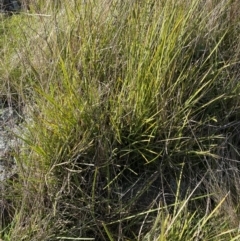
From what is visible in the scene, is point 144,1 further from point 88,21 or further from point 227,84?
point 227,84

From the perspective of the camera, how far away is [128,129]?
5.97 feet

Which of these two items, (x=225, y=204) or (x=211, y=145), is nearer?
(x=225, y=204)

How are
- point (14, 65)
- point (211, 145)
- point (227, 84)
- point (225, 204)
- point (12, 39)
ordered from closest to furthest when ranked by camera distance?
point (225, 204) < point (211, 145) < point (227, 84) < point (14, 65) < point (12, 39)

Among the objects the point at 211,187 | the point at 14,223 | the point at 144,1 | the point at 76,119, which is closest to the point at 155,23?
the point at 144,1

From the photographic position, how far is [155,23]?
1874 mm

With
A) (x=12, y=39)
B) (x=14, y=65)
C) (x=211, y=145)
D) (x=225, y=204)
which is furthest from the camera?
(x=12, y=39)

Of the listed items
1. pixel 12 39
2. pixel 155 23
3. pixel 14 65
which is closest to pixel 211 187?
pixel 155 23

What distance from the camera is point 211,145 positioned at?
1.84 metres

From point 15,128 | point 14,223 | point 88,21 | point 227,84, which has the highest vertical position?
point 88,21

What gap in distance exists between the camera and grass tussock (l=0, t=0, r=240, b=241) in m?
1.69

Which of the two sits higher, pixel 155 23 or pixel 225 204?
pixel 155 23

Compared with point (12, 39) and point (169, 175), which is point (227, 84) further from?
point (12, 39)

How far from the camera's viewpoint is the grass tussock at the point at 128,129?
1.69 metres

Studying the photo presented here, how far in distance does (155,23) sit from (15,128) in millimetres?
655
